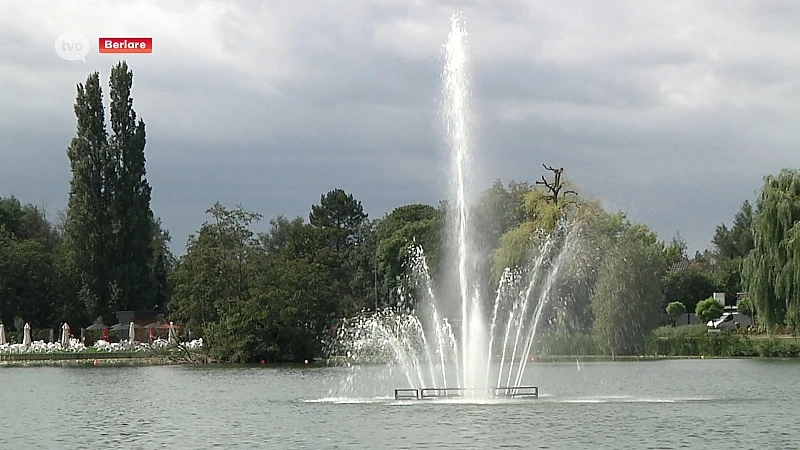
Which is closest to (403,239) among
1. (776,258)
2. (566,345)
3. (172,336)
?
(172,336)

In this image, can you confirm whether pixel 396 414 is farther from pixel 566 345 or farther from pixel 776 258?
pixel 566 345

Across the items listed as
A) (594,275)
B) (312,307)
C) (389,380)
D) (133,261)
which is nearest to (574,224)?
(594,275)

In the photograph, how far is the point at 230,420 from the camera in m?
28.3

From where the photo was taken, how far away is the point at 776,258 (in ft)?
170

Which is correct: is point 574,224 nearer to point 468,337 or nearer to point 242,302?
point 242,302

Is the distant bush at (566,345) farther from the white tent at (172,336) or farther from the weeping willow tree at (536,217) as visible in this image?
the white tent at (172,336)

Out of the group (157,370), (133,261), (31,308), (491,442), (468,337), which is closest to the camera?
(491,442)

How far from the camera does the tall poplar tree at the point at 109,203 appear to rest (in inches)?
3130

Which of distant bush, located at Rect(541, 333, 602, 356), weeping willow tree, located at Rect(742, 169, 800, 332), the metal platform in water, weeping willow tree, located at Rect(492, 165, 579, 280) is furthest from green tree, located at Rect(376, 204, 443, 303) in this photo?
the metal platform in water

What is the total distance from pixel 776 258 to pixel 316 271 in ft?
83.3

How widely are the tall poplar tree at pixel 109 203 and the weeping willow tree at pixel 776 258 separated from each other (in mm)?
44333

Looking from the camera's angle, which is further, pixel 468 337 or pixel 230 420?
pixel 468 337

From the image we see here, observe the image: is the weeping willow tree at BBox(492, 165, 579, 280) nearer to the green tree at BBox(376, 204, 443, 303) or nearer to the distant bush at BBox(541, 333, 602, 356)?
the distant bush at BBox(541, 333, 602, 356)

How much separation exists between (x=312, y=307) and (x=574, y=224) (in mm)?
14999
